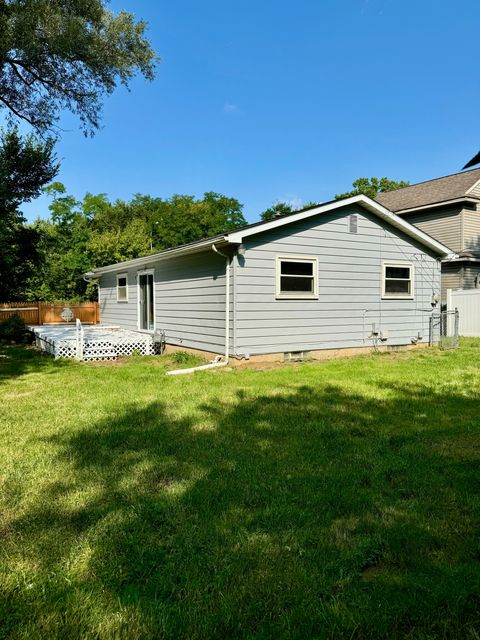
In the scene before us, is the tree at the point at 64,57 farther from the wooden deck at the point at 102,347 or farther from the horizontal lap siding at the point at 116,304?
the wooden deck at the point at 102,347

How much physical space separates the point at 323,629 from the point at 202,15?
17.2 meters

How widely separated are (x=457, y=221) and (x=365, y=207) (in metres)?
9.26

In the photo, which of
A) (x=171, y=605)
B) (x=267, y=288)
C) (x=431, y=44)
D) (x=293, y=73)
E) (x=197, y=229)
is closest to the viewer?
(x=171, y=605)

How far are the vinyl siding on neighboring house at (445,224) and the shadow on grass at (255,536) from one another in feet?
50.3

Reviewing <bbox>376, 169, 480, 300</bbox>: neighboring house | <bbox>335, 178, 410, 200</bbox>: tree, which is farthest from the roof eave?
<bbox>335, 178, 410, 200</bbox>: tree

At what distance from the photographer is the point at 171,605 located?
6.49ft

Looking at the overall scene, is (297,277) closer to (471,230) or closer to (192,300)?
(192,300)

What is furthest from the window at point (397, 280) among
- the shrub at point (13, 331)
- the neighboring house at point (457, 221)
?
the shrub at point (13, 331)

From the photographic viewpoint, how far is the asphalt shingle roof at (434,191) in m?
18.1

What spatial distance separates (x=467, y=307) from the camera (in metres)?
15.5

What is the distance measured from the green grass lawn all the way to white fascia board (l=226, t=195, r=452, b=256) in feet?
13.6

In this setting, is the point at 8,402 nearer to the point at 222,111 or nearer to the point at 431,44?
the point at 431,44

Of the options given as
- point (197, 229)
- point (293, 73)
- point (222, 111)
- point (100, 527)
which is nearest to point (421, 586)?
point (100, 527)

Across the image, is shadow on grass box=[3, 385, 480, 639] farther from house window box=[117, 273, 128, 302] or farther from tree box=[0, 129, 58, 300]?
tree box=[0, 129, 58, 300]
